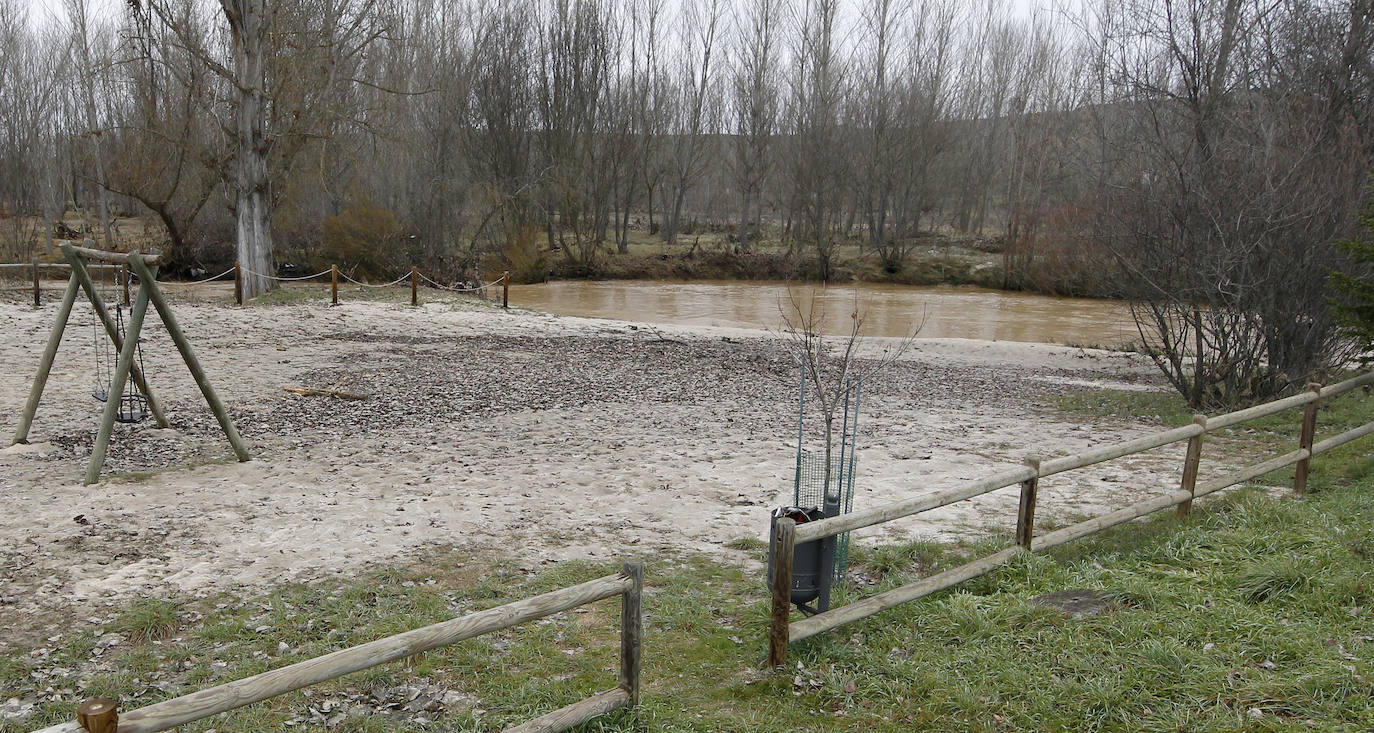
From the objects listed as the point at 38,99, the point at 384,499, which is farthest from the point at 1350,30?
the point at 38,99

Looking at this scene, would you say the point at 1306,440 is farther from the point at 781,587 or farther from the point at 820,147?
the point at 820,147

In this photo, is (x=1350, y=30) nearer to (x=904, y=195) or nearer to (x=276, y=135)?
(x=276, y=135)

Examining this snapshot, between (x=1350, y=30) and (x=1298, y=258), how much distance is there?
634cm

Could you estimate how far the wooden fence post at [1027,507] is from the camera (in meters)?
5.77

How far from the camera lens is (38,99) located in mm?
37656

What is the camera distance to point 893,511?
5.12m

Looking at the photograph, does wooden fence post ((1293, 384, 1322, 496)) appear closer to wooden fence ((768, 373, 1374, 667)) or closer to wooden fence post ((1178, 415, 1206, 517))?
wooden fence ((768, 373, 1374, 667))

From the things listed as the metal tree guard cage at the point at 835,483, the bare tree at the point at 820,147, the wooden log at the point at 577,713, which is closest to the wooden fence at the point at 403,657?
the wooden log at the point at 577,713

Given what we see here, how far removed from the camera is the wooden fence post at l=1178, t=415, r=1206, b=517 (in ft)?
22.3

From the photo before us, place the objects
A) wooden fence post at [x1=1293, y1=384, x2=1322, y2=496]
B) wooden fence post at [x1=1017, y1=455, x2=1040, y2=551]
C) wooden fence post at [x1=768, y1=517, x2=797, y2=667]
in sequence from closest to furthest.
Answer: wooden fence post at [x1=768, y1=517, x2=797, y2=667], wooden fence post at [x1=1017, y1=455, x2=1040, y2=551], wooden fence post at [x1=1293, y1=384, x2=1322, y2=496]

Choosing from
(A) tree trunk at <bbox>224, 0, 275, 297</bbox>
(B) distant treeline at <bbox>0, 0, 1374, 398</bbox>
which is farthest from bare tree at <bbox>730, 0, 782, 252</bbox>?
(A) tree trunk at <bbox>224, 0, 275, 297</bbox>

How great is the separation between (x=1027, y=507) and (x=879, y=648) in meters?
1.48

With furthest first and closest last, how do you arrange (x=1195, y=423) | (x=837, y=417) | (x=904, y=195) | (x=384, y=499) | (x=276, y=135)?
1. (x=904, y=195)
2. (x=276, y=135)
3. (x=837, y=417)
4. (x=384, y=499)
5. (x=1195, y=423)

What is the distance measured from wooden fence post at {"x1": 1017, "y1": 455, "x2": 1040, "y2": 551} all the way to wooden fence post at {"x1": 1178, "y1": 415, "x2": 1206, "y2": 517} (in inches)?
66.4
